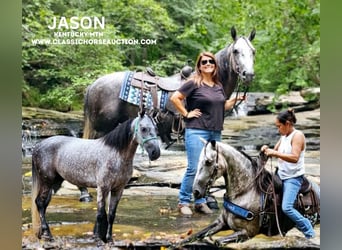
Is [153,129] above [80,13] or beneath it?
beneath

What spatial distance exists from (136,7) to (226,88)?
106 cm

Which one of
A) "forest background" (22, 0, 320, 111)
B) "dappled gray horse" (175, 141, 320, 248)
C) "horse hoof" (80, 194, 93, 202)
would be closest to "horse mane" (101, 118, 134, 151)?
"forest background" (22, 0, 320, 111)

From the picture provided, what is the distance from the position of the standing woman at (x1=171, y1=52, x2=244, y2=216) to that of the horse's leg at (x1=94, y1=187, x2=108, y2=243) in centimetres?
70

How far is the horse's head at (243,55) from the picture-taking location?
15.9 feet

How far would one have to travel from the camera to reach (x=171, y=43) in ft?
16.0

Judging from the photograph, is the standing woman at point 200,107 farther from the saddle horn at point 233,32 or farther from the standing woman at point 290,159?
the standing woman at point 290,159

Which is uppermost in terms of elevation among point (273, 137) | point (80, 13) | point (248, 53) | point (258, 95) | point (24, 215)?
point (80, 13)

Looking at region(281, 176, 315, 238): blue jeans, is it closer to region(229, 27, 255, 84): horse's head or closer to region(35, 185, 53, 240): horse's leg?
region(229, 27, 255, 84): horse's head

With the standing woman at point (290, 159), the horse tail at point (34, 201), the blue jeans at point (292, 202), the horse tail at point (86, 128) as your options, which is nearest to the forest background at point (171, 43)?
the horse tail at point (86, 128)

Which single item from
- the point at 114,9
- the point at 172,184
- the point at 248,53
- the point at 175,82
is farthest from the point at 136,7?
the point at 172,184

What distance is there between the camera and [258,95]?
4887 millimetres

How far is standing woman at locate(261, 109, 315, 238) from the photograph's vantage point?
4832 mm

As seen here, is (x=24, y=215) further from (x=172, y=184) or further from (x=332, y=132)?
(x=332, y=132)

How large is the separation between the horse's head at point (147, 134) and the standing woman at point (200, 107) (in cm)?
27
